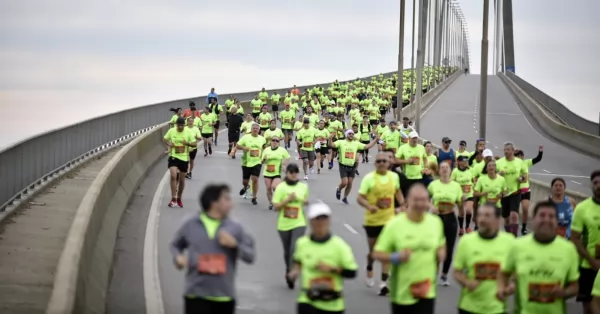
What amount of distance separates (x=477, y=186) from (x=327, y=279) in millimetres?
11040

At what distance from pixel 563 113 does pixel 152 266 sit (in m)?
58.0

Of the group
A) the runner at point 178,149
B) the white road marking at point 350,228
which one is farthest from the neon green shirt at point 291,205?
the runner at point 178,149

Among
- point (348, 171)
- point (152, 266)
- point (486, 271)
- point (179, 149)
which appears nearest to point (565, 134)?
point (348, 171)

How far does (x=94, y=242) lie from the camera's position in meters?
15.6

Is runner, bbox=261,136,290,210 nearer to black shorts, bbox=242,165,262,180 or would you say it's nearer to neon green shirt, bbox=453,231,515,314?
black shorts, bbox=242,165,262,180

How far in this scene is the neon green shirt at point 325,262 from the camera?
32.4 feet

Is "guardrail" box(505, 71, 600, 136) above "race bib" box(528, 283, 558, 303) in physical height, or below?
above

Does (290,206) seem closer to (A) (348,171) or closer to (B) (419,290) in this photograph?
(B) (419,290)

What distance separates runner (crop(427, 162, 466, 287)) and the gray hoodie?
7.33 meters

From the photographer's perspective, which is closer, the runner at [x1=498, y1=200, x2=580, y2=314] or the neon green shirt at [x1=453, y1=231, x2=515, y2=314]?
the runner at [x1=498, y1=200, x2=580, y2=314]

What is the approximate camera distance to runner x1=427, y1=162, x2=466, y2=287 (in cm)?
1647

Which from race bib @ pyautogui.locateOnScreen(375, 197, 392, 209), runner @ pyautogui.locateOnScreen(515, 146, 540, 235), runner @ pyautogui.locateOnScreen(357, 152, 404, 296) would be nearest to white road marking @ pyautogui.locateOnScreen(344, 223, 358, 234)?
runner @ pyautogui.locateOnScreen(515, 146, 540, 235)

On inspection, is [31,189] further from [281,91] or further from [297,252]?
[281,91]

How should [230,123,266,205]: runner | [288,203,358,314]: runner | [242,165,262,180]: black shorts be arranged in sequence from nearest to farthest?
1. [288,203,358,314]: runner
2. [230,123,266,205]: runner
3. [242,165,262,180]: black shorts
